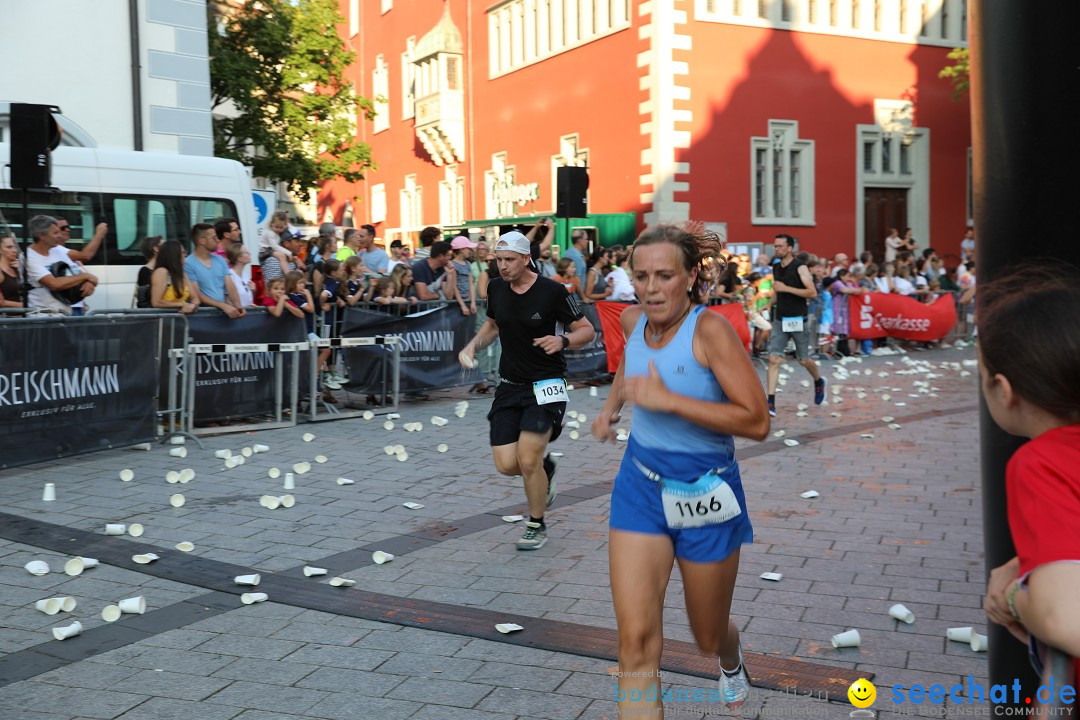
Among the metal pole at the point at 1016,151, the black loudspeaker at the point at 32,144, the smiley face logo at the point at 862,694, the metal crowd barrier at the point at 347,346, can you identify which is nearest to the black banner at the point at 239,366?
the metal crowd barrier at the point at 347,346

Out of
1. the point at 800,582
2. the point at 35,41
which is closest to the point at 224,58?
the point at 35,41

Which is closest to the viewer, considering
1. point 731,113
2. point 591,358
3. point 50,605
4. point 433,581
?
point 50,605

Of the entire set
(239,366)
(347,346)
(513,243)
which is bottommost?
(239,366)

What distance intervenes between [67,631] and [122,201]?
10.0m

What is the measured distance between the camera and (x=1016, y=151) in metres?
2.65

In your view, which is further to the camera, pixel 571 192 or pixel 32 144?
pixel 571 192

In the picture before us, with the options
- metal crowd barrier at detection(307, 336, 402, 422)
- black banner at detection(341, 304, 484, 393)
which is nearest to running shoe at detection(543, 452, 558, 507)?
metal crowd barrier at detection(307, 336, 402, 422)

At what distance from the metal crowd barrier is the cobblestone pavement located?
1.37m

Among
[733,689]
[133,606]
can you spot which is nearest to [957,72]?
[133,606]

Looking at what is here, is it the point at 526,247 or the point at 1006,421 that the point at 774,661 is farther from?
the point at 526,247

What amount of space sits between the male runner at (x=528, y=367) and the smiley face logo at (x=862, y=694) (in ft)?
8.92

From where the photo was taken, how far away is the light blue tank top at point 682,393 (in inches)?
138

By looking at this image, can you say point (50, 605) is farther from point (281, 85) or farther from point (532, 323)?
point (281, 85)

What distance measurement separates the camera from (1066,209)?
263 centimetres
